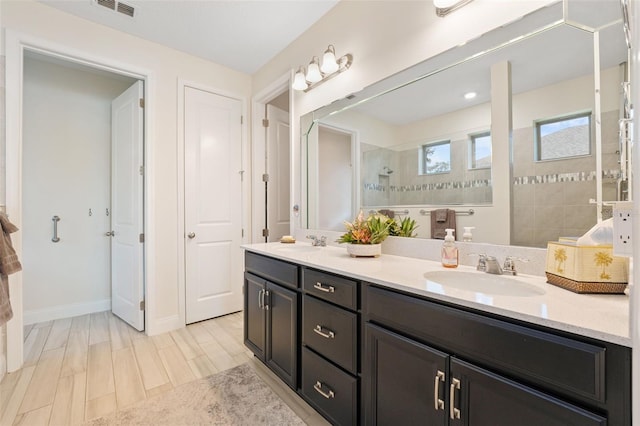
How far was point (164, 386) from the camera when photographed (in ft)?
5.88

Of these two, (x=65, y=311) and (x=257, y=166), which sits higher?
(x=257, y=166)

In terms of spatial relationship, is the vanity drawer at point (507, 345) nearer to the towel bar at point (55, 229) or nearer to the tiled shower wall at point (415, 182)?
the tiled shower wall at point (415, 182)

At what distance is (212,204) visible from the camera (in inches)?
114

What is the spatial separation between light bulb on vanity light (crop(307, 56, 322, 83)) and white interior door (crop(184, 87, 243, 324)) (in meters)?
1.19

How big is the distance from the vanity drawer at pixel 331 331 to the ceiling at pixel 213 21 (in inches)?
82.9

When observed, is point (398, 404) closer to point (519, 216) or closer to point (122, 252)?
point (519, 216)

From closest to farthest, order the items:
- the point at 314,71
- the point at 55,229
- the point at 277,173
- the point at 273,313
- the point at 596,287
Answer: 1. the point at 596,287
2. the point at 273,313
3. the point at 314,71
4. the point at 55,229
5. the point at 277,173

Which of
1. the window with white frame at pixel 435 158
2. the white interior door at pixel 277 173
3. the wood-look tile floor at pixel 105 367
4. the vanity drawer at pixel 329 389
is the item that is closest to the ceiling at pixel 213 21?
the white interior door at pixel 277 173

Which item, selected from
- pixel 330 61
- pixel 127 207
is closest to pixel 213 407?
pixel 127 207

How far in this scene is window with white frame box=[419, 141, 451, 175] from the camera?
1507 millimetres

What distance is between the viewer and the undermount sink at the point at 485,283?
1.06 m

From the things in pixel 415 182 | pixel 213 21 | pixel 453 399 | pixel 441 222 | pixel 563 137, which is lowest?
pixel 453 399

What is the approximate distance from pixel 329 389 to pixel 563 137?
4.91 feet

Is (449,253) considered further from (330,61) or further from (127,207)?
(127,207)
